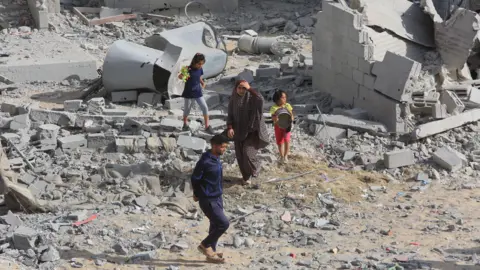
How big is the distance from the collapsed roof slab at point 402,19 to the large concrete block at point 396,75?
4.59 feet

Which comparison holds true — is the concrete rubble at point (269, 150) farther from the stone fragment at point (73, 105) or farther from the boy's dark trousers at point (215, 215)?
the boy's dark trousers at point (215, 215)

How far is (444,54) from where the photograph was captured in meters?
13.9

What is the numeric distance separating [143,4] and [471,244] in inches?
506

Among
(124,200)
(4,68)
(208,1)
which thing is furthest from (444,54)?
(208,1)

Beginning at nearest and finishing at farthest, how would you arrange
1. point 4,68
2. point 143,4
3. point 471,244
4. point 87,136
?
point 471,244, point 87,136, point 4,68, point 143,4

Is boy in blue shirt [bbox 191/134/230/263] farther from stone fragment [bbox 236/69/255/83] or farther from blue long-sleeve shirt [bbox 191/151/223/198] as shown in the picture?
stone fragment [bbox 236/69/255/83]

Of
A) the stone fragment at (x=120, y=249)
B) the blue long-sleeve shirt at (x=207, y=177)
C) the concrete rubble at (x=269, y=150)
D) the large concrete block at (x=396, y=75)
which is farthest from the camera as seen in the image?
the large concrete block at (x=396, y=75)

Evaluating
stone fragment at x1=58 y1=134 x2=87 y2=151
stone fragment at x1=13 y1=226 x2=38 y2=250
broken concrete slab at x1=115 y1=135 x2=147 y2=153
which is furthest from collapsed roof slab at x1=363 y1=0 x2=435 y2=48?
stone fragment at x1=13 y1=226 x2=38 y2=250

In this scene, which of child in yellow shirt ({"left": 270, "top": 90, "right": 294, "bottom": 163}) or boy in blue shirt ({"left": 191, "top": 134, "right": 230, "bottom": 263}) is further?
child in yellow shirt ({"left": 270, "top": 90, "right": 294, "bottom": 163})

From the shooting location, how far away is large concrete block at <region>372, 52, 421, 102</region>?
40.2ft

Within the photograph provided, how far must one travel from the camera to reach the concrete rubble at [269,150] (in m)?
9.59

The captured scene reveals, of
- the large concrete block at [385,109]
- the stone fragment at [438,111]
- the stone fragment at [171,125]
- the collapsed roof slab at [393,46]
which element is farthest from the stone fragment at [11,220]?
the collapsed roof slab at [393,46]

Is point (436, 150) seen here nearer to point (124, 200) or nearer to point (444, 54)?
point (444, 54)

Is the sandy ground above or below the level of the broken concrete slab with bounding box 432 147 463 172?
below
